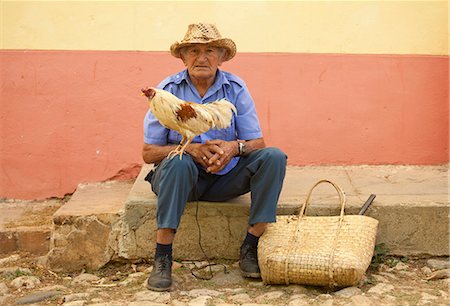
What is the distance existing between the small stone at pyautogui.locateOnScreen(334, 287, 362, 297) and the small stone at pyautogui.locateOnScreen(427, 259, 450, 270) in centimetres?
74

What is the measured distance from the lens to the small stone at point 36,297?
3.82m

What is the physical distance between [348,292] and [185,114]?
52.1 inches

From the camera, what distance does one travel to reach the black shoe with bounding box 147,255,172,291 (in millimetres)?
3832

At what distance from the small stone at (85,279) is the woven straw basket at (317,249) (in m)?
1.07

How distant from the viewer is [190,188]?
12.7 ft

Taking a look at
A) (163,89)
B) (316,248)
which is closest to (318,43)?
(163,89)

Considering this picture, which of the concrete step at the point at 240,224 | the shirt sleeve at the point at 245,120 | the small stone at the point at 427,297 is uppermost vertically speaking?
the shirt sleeve at the point at 245,120

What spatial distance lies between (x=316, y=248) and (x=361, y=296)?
36 cm

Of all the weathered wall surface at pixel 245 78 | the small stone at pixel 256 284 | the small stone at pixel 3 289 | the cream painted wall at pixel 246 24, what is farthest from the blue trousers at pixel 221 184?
the cream painted wall at pixel 246 24

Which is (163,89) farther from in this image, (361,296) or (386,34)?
(386,34)

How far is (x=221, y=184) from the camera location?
4.14 metres

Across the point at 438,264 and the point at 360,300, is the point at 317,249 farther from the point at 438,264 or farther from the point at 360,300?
the point at 438,264

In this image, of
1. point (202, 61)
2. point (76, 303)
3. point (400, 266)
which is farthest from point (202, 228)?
point (400, 266)

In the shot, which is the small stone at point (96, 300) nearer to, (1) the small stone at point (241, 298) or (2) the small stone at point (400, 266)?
(1) the small stone at point (241, 298)
